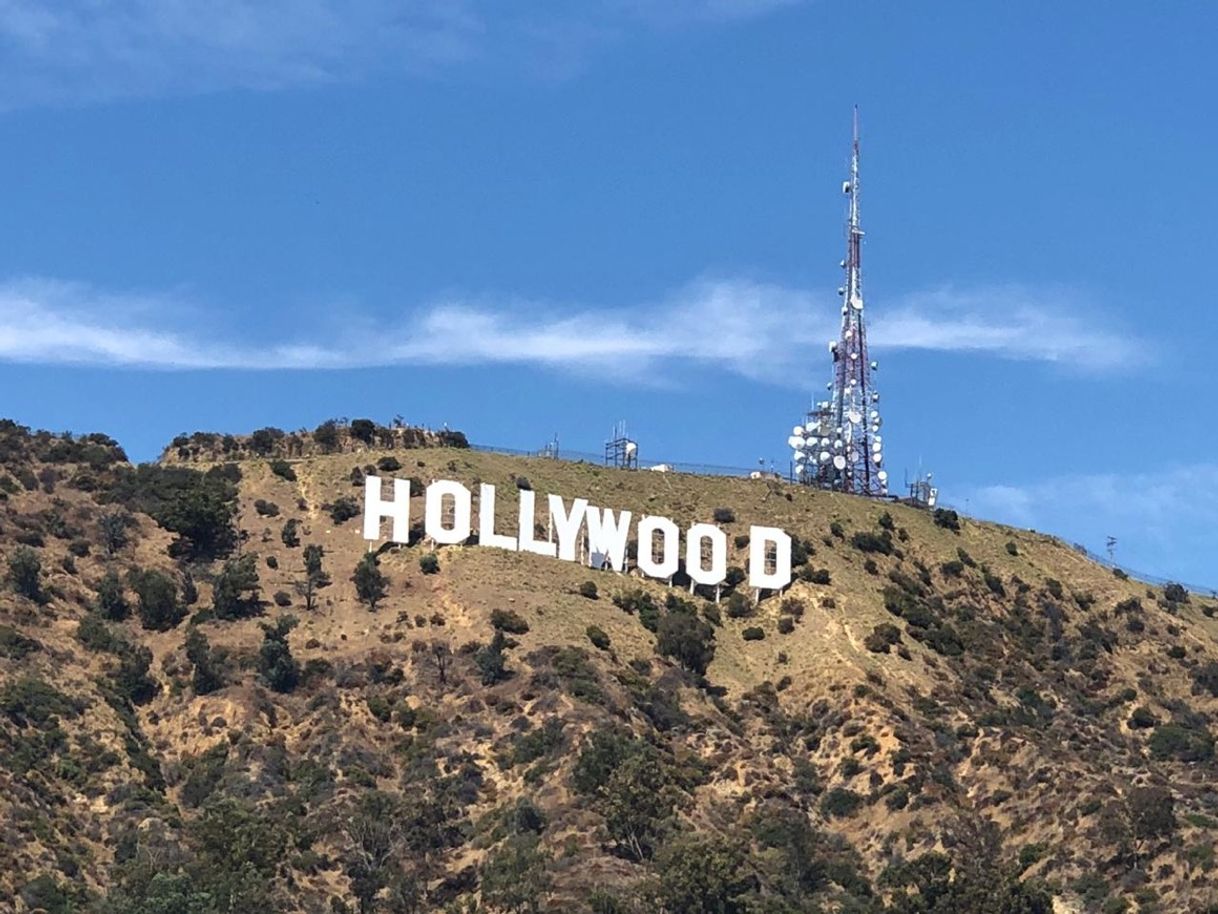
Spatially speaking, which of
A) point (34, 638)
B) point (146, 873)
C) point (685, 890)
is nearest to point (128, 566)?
point (34, 638)

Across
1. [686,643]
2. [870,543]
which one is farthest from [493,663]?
[870,543]

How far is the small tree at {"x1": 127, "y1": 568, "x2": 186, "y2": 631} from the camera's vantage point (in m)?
138

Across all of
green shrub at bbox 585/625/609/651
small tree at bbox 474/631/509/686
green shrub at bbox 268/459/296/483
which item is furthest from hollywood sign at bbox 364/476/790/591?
small tree at bbox 474/631/509/686

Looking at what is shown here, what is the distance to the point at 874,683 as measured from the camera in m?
138

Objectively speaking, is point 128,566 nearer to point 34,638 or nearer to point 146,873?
point 34,638

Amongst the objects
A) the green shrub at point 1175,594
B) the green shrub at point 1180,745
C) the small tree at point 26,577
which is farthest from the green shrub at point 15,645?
the green shrub at point 1175,594

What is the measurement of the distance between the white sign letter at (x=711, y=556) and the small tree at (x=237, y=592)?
82.5ft

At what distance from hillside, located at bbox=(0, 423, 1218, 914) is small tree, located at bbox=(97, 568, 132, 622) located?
19 centimetres

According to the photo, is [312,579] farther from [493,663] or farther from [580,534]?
[580,534]

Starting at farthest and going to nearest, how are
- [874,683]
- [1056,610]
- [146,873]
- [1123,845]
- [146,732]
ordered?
[1056,610], [874,683], [146,732], [1123,845], [146,873]

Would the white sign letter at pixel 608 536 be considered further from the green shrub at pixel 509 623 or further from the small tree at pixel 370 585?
the small tree at pixel 370 585

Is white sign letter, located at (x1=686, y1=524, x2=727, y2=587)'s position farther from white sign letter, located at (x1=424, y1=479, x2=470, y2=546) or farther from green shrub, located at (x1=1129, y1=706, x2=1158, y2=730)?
green shrub, located at (x1=1129, y1=706, x2=1158, y2=730)

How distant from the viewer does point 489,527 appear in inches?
5782

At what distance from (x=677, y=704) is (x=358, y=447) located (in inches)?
1571
